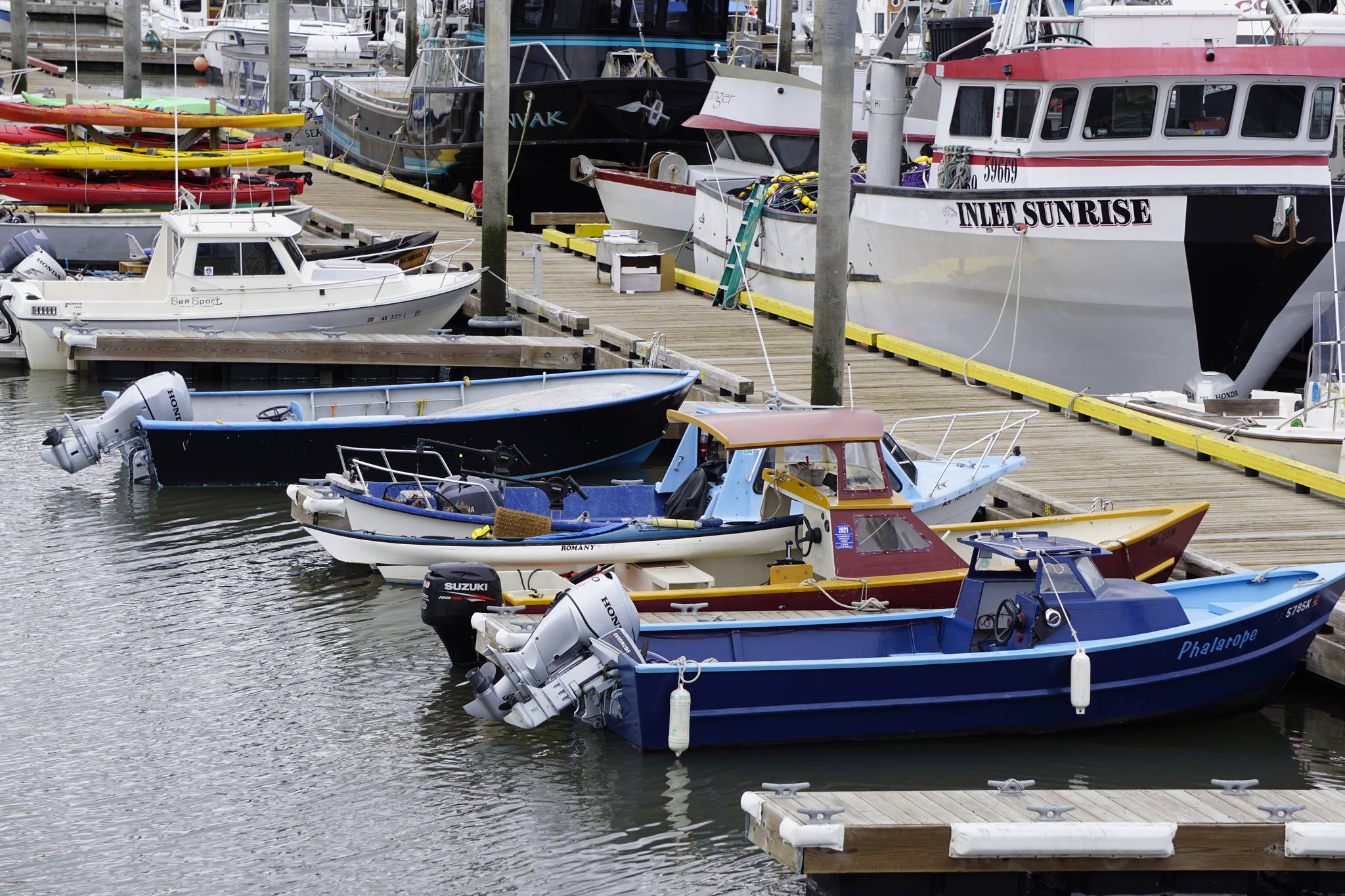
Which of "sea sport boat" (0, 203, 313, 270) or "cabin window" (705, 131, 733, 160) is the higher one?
"cabin window" (705, 131, 733, 160)

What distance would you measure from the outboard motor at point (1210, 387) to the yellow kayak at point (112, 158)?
14.7 metres

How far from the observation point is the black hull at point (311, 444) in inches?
566

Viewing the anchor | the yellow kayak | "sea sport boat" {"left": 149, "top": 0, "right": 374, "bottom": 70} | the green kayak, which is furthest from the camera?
"sea sport boat" {"left": 149, "top": 0, "right": 374, "bottom": 70}

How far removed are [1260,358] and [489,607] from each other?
31.9ft

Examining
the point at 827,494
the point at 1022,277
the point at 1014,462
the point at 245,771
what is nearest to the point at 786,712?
the point at 827,494

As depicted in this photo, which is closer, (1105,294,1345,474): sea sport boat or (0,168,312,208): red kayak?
(1105,294,1345,474): sea sport boat

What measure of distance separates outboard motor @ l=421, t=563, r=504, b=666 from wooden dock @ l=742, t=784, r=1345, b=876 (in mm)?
3324

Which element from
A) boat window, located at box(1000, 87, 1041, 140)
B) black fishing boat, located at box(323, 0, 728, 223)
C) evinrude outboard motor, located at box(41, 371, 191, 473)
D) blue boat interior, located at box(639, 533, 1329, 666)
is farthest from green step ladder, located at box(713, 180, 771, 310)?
blue boat interior, located at box(639, 533, 1329, 666)

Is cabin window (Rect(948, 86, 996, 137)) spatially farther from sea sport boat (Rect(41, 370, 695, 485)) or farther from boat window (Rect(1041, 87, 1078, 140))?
sea sport boat (Rect(41, 370, 695, 485))

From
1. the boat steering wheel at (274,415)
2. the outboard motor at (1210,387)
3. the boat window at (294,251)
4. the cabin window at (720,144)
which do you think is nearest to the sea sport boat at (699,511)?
the boat steering wheel at (274,415)

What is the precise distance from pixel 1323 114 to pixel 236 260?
1179 centimetres

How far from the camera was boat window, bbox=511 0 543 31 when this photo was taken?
28.6 meters

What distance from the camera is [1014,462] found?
12430 millimetres

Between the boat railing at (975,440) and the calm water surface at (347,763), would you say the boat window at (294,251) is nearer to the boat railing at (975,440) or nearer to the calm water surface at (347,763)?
the calm water surface at (347,763)
